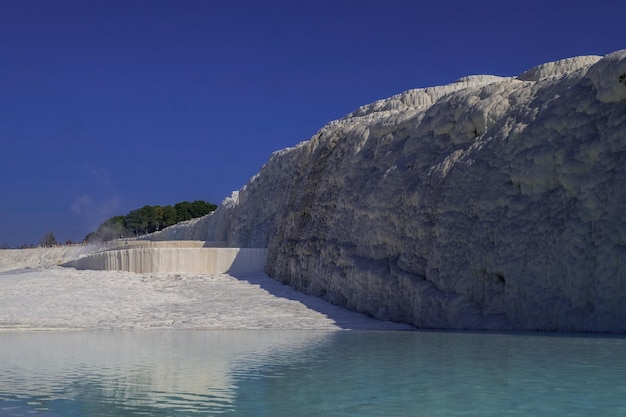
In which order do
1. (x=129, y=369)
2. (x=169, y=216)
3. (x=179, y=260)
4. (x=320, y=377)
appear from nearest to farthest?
(x=320, y=377) → (x=129, y=369) → (x=179, y=260) → (x=169, y=216)

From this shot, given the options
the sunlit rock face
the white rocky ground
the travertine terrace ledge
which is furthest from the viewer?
the travertine terrace ledge

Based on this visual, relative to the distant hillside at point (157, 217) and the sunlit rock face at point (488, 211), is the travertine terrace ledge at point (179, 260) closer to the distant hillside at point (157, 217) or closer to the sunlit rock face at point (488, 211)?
the sunlit rock face at point (488, 211)

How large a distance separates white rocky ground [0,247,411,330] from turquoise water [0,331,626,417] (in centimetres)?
433

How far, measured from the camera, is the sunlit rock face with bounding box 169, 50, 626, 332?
42.8ft

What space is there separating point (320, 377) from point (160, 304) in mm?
12401

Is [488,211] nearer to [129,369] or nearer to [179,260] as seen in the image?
[129,369]

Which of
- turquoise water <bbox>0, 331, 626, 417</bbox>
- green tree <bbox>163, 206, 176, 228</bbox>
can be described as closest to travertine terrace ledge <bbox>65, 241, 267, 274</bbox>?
turquoise water <bbox>0, 331, 626, 417</bbox>

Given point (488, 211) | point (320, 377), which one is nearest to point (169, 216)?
point (488, 211)

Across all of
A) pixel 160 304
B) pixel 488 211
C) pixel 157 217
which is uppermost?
pixel 157 217

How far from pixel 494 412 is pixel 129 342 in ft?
27.7

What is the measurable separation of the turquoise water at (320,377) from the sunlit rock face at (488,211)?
1.98 m

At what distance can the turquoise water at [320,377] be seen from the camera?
19.4 ft

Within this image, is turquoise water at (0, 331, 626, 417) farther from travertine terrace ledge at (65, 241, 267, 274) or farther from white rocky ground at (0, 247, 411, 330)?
travertine terrace ledge at (65, 241, 267, 274)

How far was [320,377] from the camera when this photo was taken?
25.3 ft
